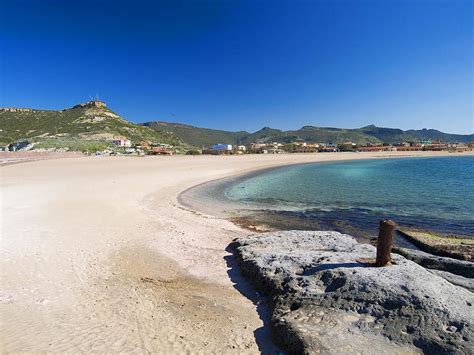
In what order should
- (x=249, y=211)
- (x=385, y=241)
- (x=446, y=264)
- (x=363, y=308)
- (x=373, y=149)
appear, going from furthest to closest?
1. (x=373, y=149)
2. (x=249, y=211)
3. (x=446, y=264)
4. (x=385, y=241)
5. (x=363, y=308)

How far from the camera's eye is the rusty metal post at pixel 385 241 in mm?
6043

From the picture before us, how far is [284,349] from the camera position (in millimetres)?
4750

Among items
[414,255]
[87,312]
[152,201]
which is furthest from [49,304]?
[152,201]

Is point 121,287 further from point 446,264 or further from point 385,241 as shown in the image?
point 446,264

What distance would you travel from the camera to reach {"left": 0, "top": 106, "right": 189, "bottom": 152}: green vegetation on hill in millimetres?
85194

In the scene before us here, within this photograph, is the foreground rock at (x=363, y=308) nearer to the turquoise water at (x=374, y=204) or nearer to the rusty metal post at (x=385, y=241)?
the rusty metal post at (x=385, y=241)

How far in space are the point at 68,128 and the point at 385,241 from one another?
380 ft

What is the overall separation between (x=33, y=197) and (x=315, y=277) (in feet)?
53.1

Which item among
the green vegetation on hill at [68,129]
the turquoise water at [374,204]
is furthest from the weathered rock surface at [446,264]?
the green vegetation on hill at [68,129]

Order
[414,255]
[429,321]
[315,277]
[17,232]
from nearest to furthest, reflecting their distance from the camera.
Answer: [429,321], [315,277], [414,255], [17,232]

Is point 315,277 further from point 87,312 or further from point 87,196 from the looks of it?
point 87,196

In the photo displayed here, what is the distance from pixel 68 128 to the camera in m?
103

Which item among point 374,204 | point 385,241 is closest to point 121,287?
point 385,241

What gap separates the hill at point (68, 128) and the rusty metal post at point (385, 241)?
3052 inches
